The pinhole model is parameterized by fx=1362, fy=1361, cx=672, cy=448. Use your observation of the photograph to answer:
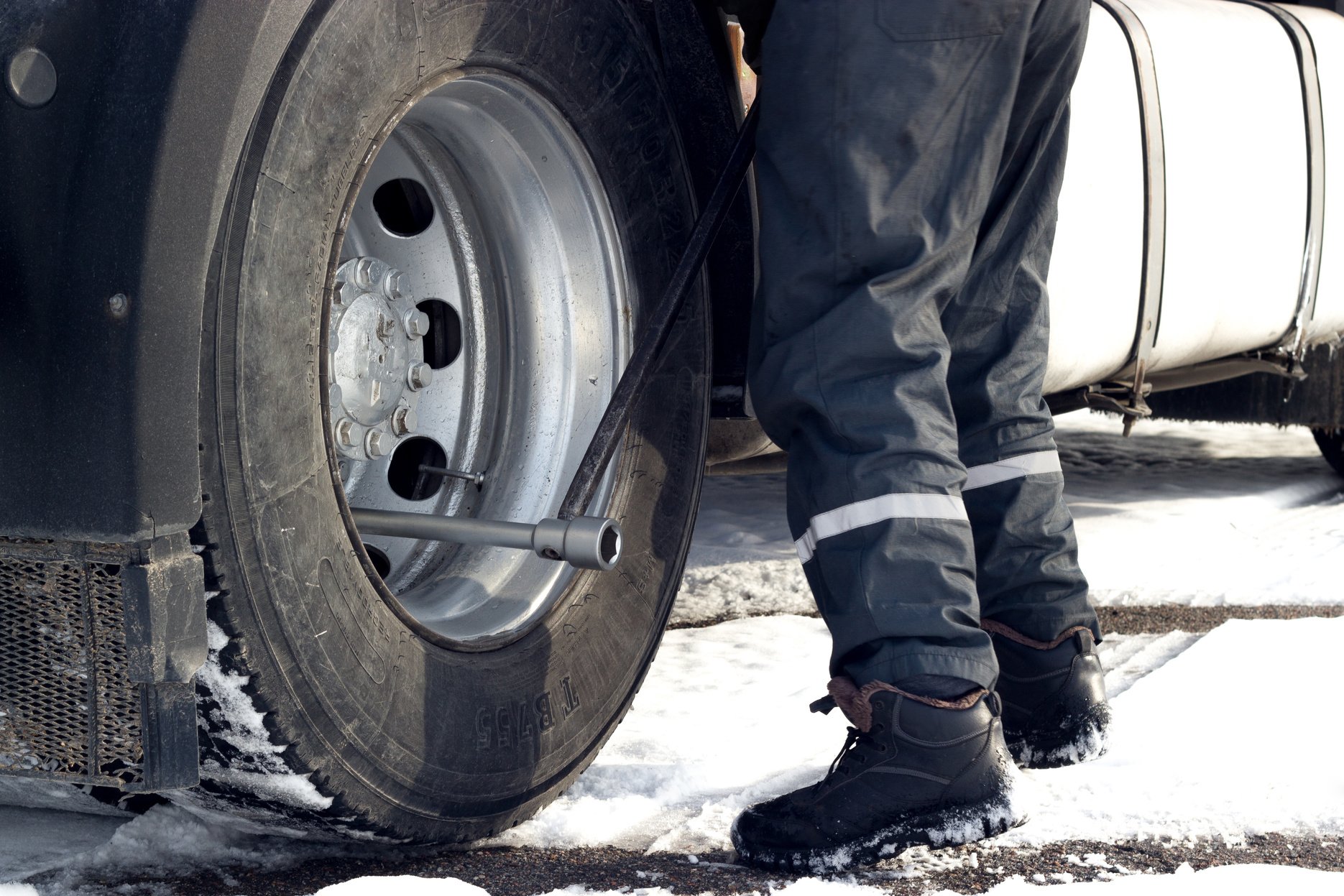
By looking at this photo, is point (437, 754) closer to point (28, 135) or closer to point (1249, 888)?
point (28, 135)

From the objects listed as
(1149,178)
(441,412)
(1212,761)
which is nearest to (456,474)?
(441,412)

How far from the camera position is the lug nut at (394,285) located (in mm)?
1589

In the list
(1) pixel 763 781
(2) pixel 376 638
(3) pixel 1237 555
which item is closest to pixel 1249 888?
(1) pixel 763 781

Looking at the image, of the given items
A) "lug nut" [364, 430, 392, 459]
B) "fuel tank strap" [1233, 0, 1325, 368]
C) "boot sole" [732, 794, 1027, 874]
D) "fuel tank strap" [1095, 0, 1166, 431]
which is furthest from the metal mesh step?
"fuel tank strap" [1233, 0, 1325, 368]

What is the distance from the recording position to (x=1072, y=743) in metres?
1.76

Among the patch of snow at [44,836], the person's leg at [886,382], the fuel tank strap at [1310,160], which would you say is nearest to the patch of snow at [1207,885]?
the person's leg at [886,382]

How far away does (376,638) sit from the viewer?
129 cm

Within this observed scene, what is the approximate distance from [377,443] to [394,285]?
19cm

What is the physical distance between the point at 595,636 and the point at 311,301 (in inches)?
22.9

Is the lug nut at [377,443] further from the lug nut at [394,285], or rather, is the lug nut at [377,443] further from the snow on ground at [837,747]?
the snow on ground at [837,747]

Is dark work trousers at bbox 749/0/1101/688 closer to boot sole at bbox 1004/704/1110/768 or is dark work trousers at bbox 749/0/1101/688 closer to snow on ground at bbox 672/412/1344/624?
boot sole at bbox 1004/704/1110/768

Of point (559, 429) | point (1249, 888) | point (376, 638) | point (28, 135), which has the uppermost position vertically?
Result: point (28, 135)

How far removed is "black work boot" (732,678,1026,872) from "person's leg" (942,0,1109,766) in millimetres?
364

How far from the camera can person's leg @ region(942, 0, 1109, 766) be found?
5.85 feet
